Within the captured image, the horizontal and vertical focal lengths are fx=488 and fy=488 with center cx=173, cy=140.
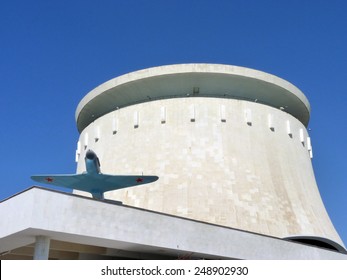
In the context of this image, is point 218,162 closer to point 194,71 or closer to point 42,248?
point 194,71

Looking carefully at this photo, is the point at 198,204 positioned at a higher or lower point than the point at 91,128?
lower

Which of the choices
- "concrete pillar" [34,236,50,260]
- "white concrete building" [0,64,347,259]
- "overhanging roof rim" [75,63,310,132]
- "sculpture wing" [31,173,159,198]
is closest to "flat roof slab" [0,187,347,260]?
"concrete pillar" [34,236,50,260]

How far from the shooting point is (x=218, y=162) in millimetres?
20875

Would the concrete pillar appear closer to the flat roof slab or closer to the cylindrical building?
the flat roof slab

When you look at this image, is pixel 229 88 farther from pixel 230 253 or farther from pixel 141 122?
pixel 230 253

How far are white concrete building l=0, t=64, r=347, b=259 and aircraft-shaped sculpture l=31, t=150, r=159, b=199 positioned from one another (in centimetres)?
279

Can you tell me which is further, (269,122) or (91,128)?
(91,128)

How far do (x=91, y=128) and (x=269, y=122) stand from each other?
8.94 metres

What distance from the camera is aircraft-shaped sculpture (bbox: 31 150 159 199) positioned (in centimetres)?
1588

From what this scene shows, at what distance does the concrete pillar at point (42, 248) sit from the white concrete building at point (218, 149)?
6721 millimetres

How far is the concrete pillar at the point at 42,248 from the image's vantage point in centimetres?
1193

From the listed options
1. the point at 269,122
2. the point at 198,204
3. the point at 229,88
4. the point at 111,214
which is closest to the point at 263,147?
the point at 269,122

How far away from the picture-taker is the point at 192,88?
2281 cm
